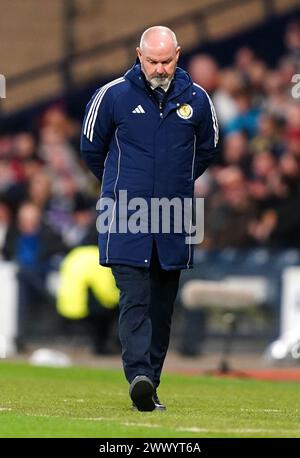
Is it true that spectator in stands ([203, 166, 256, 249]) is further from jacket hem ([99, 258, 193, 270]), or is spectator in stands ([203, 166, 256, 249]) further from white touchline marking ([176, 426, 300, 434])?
white touchline marking ([176, 426, 300, 434])

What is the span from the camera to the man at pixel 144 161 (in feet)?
30.0

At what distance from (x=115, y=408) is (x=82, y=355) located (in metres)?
8.61

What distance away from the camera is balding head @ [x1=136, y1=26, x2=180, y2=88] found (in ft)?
29.8

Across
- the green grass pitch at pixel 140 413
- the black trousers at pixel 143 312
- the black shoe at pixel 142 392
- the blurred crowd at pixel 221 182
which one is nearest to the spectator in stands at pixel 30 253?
the blurred crowd at pixel 221 182

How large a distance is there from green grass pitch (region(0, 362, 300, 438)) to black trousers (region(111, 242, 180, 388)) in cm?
31

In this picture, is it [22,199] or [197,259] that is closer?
[197,259]

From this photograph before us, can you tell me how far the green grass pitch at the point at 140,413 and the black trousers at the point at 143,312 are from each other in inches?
12.2

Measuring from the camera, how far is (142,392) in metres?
8.84

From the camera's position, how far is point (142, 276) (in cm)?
922

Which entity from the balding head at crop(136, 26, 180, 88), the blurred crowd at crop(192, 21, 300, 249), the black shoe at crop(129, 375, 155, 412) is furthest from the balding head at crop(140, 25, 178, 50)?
the blurred crowd at crop(192, 21, 300, 249)

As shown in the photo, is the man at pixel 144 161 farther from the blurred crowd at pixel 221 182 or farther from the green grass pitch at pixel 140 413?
the blurred crowd at pixel 221 182
